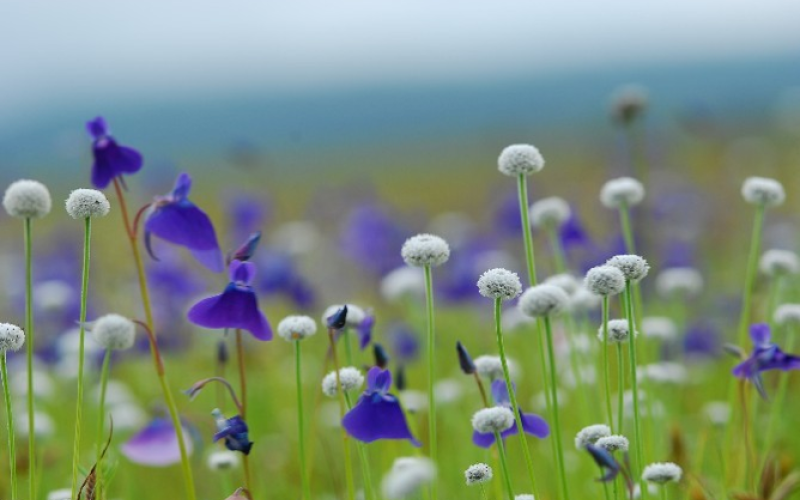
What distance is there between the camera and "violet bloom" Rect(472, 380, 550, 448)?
1705 mm

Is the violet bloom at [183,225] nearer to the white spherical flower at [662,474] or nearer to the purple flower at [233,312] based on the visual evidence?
the purple flower at [233,312]

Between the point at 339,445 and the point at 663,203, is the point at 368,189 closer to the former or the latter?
the point at 663,203

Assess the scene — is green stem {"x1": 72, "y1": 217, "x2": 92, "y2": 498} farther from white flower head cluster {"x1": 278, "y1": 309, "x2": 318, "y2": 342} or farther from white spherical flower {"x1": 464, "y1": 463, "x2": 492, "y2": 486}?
white spherical flower {"x1": 464, "y1": 463, "x2": 492, "y2": 486}

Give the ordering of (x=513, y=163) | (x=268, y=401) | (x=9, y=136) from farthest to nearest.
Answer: (x=9, y=136)
(x=268, y=401)
(x=513, y=163)

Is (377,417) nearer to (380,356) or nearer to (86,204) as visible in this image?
(380,356)

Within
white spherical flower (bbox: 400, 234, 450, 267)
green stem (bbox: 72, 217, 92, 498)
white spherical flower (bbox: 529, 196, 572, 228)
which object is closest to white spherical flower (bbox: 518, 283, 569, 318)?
white spherical flower (bbox: 400, 234, 450, 267)

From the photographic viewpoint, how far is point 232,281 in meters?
1.72

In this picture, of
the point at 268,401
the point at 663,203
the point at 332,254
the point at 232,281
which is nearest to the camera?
the point at 232,281

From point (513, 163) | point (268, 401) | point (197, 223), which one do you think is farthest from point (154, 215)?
point (268, 401)

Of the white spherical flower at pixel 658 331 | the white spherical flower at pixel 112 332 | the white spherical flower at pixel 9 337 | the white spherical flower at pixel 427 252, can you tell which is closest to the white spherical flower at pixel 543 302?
the white spherical flower at pixel 427 252

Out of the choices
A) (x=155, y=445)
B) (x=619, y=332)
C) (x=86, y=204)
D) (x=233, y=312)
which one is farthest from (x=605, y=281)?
(x=155, y=445)

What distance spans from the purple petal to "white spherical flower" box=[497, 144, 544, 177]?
1.70ft

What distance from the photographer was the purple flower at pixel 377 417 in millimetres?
1532

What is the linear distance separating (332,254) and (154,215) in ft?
19.5
